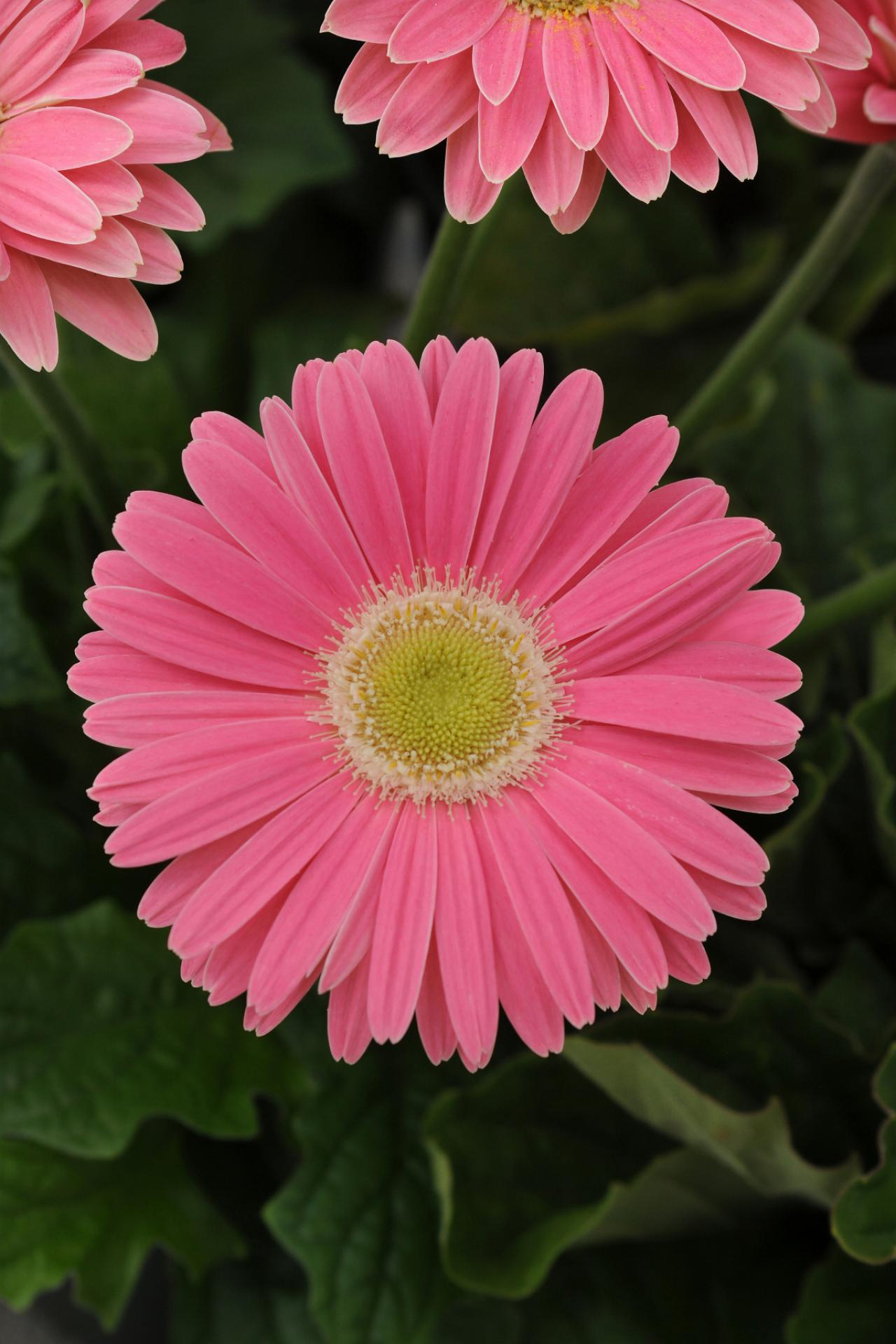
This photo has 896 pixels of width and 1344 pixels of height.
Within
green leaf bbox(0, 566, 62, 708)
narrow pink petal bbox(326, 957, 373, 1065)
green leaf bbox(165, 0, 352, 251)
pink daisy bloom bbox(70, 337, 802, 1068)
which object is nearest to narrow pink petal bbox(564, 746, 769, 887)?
pink daisy bloom bbox(70, 337, 802, 1068)

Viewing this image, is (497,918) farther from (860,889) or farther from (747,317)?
(747,317)

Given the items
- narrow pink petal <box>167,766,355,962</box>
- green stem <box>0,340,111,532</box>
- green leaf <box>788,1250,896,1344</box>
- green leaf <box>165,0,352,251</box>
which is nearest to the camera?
narrow pink petal <box>167,766,355,962</box>

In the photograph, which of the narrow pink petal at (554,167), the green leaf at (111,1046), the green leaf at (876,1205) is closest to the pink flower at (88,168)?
the narrow pink petal at (554,167)

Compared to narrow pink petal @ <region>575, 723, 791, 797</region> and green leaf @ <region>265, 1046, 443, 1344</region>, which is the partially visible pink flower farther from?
green leaf @ <region>265, 1046, 443, 1344</region>

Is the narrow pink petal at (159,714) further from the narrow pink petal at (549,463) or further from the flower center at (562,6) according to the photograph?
the flower center at (562,6)

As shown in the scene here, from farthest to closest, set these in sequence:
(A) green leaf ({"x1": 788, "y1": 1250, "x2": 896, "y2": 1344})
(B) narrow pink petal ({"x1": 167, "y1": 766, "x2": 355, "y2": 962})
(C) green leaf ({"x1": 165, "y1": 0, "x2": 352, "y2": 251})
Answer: (C) green leaf ({"x1": 165, "y1": 0, "x2": 352, "y2": 251}), (A) green leaf ({"x1": 788, "y1": 1250, "x2": 896, "y2": 1344}), (B) narrow pink petal ({"x1": 167, "y1": 766, "x2": 355, "y2": 962})

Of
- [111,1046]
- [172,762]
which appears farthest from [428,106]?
[111,1046]

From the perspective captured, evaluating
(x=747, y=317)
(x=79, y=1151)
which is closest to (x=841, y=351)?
(x=747, y=317)
